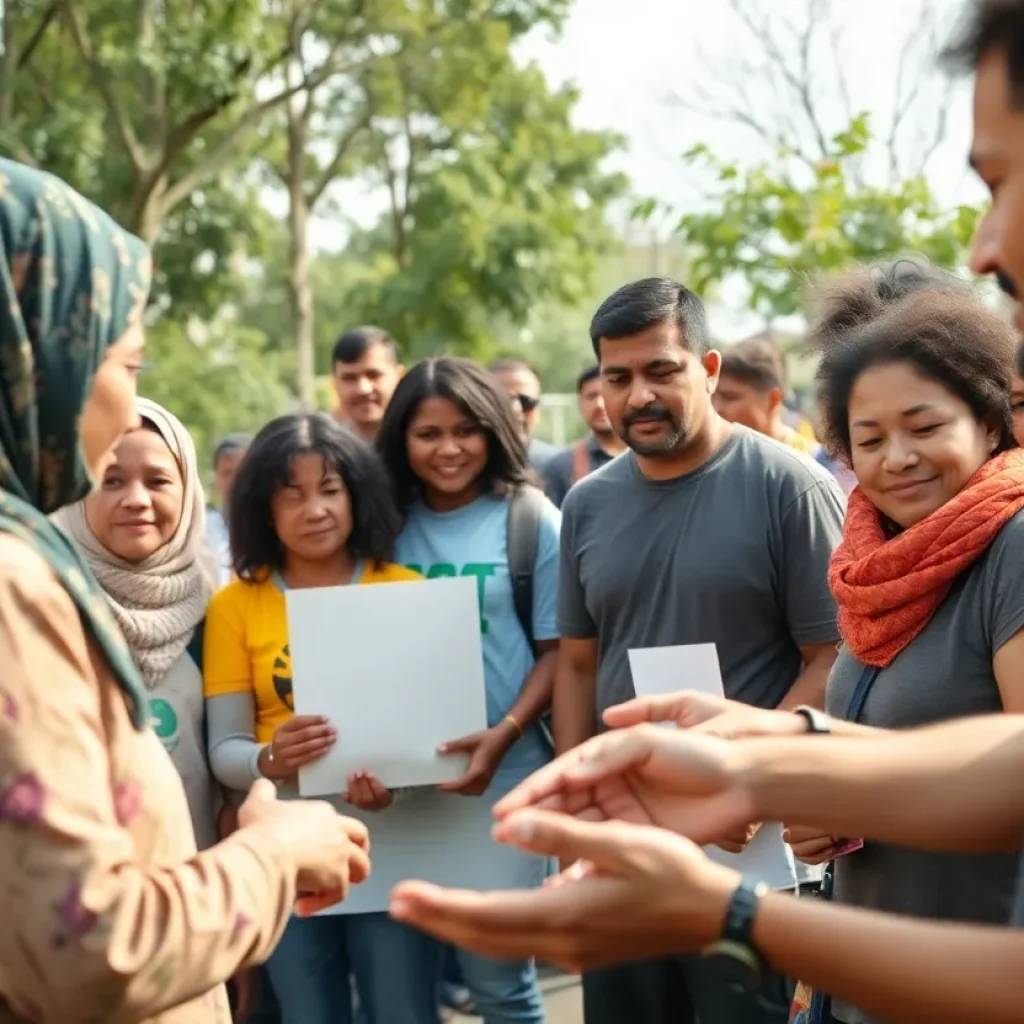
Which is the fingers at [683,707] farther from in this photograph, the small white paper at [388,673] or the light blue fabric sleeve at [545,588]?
the light blue fabric sleeve at [545,588]

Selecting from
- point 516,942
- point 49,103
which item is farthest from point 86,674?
point 49,103

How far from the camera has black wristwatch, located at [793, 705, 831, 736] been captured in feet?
7.06

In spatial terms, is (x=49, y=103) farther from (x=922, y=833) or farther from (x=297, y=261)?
(x=922, y=833)

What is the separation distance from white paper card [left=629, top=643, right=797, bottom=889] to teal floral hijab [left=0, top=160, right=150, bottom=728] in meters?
1.62

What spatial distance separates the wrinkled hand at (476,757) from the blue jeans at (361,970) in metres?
0.40

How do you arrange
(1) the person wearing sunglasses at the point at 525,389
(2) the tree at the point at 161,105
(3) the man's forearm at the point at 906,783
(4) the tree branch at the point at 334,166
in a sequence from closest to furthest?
1. (3) the man's forearm at the point at 906,783
2. (1) the person wearing sunglasses at the point at 525,389
3. (2) the tree at the point at 161,105
4. (4) the tree branch at the point at 334,166

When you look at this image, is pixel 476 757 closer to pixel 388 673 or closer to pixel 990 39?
pixel 388 673

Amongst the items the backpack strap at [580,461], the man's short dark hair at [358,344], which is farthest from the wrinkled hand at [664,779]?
the backpack strap at [580,461]

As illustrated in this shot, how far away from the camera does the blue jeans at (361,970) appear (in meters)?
3.54

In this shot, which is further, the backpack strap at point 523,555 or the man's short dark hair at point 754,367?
the man's short dark hair at point 754,367

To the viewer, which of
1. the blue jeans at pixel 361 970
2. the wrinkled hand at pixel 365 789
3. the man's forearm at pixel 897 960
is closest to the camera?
the man's forearm at pixel 897 960

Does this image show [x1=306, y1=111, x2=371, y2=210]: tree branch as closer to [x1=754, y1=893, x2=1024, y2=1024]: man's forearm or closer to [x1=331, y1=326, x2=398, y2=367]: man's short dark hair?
[x1=331, y1=326, x2=398, y2=367]: man's short dark hair

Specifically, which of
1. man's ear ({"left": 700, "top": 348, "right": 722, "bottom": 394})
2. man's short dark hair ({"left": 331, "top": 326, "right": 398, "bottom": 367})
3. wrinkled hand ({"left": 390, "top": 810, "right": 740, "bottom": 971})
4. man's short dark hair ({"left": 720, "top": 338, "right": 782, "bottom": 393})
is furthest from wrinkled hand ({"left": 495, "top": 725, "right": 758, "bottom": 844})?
man's short dark hair ({"left": 331, "top": 326, "right": 398, "bottom": 367})

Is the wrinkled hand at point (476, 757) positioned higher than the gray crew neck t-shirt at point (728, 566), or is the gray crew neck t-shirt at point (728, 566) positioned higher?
the gray crew neck t-shirt at point (728, 566)
